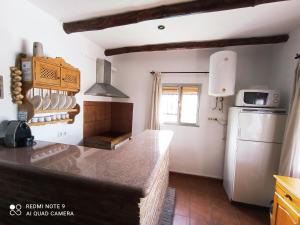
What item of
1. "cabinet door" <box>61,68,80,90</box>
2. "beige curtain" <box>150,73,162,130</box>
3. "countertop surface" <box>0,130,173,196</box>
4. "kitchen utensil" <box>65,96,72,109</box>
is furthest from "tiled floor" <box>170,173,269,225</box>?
"cabinet door" <box>61,68,80,90</box>

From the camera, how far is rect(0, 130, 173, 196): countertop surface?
778 millimetres

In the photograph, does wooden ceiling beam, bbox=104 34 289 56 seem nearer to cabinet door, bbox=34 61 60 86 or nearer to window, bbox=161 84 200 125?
window, bbox=161 84 200 125

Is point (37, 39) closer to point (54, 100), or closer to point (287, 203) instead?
point (54, 100)

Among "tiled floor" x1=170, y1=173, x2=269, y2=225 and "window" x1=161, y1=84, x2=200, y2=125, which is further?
"window" x1=161, y1=84, x2=200, y2=125

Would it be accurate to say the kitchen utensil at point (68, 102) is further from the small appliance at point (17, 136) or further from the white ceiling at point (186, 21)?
the white ceiling at point (186, 21)

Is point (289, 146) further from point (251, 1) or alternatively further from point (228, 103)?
point (251, 1)

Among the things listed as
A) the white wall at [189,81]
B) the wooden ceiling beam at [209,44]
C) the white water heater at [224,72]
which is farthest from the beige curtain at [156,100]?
the white water heater at [224,72]

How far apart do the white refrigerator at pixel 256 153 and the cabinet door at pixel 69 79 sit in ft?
7.38

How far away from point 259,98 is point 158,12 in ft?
5.91

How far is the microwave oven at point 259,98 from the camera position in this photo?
216 cm

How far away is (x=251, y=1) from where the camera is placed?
142 cm

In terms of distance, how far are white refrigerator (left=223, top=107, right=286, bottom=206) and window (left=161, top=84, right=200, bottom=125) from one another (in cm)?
94

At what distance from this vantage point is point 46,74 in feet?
5.23

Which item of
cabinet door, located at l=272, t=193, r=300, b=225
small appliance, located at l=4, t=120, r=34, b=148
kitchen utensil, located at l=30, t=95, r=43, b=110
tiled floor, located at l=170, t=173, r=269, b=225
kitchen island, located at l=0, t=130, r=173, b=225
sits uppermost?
kitchen utensil, located at l=30, t=95, r=43, b=110
